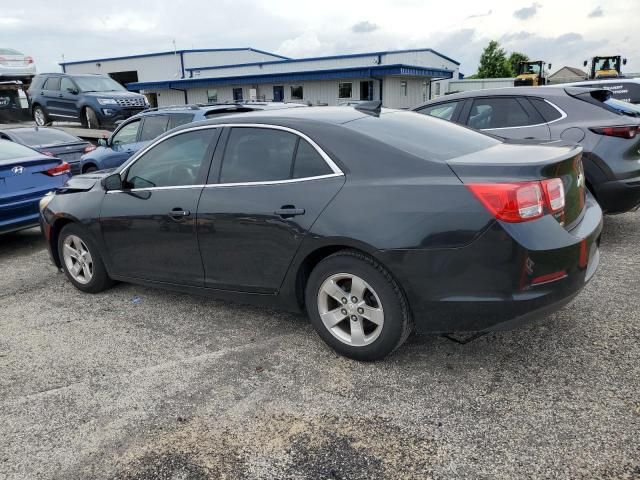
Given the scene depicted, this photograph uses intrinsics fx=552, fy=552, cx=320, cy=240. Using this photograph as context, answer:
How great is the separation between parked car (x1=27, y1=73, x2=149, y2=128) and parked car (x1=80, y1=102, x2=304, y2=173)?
6420 millimetres

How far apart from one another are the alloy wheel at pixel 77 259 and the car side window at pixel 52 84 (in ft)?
46.1

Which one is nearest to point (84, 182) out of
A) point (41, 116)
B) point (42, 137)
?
point (42, 137)

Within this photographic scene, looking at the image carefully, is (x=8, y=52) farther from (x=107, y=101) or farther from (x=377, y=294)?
(x=377, y=294)

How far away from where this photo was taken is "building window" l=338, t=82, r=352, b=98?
34625mm

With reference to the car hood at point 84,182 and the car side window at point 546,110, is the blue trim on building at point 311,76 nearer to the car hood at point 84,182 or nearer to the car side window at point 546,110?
the car side window at point 546,110

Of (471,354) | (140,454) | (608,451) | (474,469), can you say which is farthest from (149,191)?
(608,451)

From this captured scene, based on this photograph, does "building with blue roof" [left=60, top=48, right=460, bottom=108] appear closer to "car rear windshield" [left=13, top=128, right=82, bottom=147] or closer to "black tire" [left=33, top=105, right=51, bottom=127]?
"black tire" [left=33, top=105, right=51, bottom=127]

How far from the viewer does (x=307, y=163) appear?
3.60 metres

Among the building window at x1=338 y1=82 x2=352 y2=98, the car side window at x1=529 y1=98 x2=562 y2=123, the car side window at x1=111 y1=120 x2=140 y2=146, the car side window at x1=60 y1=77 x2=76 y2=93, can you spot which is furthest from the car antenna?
the building window at x1=338 y1=82 x2=352 y2=98

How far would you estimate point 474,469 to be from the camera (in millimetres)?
2508

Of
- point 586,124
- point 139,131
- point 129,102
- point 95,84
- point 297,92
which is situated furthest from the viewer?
point 297,92

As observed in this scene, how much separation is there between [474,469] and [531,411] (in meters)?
0.60

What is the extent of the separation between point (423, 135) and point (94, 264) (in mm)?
3132

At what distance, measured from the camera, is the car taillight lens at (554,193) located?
9.98 ft
